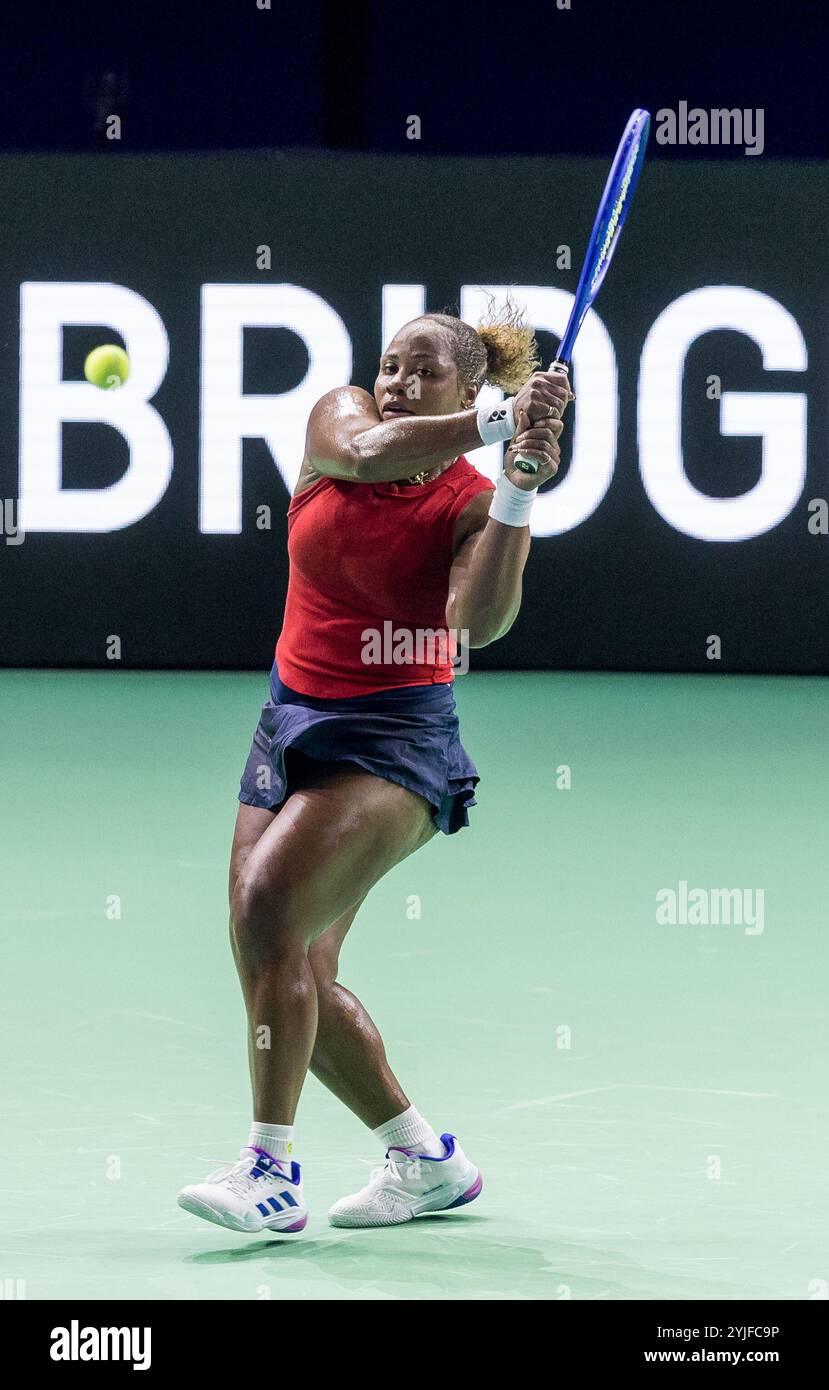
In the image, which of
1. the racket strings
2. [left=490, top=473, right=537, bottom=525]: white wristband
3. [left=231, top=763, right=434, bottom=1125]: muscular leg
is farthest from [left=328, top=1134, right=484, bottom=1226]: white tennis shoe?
the racket strings

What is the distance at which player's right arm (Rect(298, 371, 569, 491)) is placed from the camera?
3.68 meters

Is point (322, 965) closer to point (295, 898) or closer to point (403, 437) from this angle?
point (295, 898)

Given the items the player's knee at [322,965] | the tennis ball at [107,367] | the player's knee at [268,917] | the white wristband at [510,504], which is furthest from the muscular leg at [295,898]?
the tennis ball at [107,367]

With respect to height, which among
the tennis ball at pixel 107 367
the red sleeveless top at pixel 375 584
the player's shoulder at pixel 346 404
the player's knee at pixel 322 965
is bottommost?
the player's knee at pixel 322 965

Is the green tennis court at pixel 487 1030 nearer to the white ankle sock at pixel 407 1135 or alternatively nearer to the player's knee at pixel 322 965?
the white ankle sock at pixel 407 1135

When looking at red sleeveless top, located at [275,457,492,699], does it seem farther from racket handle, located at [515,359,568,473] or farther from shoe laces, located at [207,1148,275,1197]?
shoe laces, located at [207,1148,275,1197]

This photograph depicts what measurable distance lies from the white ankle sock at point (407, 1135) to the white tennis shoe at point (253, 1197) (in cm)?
30

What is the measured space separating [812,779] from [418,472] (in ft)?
19.5

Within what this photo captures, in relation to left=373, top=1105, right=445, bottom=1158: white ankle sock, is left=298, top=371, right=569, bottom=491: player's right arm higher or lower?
higher

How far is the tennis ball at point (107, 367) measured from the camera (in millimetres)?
12148

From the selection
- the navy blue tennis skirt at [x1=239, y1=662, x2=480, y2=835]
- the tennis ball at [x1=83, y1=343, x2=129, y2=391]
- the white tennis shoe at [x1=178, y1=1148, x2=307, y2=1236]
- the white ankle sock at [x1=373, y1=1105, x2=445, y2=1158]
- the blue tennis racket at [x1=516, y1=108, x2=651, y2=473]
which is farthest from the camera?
the tennis ball at [x1=83, y1=343, x2=129, y2=391]

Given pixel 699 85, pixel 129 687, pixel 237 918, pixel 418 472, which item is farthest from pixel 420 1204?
pixel 699 85

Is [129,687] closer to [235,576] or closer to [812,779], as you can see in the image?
[235,576]

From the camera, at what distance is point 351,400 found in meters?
4.00
